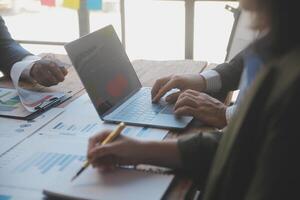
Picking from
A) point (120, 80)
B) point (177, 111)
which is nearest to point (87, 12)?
point (120, 80)

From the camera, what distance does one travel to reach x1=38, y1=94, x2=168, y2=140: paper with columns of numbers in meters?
1.15

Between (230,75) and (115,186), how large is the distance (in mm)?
812

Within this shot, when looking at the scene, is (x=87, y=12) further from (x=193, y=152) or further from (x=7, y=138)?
(x=193, y=152)

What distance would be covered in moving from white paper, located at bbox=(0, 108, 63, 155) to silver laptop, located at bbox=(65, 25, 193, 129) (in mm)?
156

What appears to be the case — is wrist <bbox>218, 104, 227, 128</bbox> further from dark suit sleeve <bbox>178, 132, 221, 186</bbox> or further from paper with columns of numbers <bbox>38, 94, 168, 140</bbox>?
dark suit sleeve <bbox>178, 132, 221, 186</bbox>

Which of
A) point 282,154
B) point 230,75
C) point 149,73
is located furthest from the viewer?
point 149,73

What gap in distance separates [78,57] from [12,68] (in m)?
0.54

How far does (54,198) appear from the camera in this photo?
843 millimetres

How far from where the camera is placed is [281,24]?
A: 1.88 feet

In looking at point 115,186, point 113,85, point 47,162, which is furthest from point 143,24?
point 115,186

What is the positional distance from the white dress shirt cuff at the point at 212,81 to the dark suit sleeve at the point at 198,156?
543 millimetres

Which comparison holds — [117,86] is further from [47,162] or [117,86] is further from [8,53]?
[8,53]

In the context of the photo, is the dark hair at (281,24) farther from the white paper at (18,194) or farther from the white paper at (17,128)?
the white paper at (17,128)

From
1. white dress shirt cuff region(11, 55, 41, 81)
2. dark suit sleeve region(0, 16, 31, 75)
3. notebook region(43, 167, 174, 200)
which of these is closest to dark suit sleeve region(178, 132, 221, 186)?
notebook region(43, 167, 174, 200)
